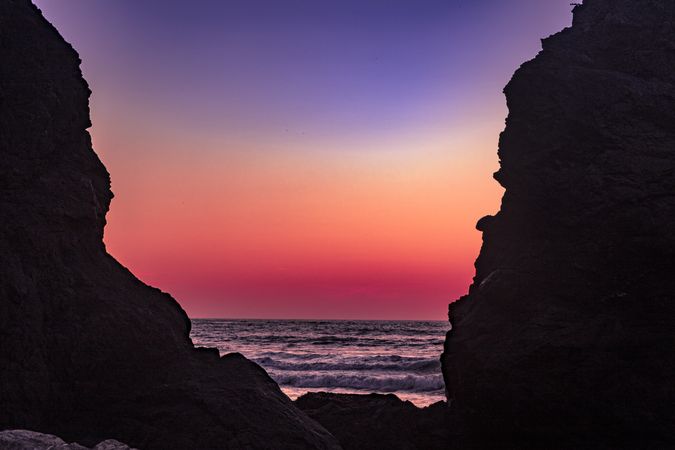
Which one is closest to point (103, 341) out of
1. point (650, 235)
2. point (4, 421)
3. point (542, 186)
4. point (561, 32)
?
point (4, 421)

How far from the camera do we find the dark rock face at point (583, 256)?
32.9 ft

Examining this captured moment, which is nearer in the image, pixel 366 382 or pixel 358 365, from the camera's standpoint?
pixel 366 382

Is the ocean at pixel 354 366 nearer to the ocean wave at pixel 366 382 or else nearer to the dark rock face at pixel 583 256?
the ocean wave at pixel 366 382

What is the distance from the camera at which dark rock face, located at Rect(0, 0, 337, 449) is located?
28.0ft

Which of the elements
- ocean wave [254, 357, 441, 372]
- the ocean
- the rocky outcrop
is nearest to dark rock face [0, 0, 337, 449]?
the rocky outcrop

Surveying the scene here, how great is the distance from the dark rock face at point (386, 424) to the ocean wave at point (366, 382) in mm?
17021

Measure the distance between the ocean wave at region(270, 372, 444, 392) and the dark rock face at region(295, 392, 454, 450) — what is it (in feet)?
55.8

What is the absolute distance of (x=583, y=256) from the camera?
1084 cm

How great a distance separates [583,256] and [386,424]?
17.9ft

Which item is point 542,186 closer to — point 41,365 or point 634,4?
point 634,4

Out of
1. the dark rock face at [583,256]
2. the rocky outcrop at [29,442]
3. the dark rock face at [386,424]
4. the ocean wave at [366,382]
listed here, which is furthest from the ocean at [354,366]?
the rocky outcrop at [29,442]

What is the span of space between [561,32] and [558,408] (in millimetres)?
8021

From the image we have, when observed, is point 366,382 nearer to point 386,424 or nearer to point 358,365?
point 358,365

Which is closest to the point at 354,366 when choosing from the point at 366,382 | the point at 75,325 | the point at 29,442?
the point at 366,382
